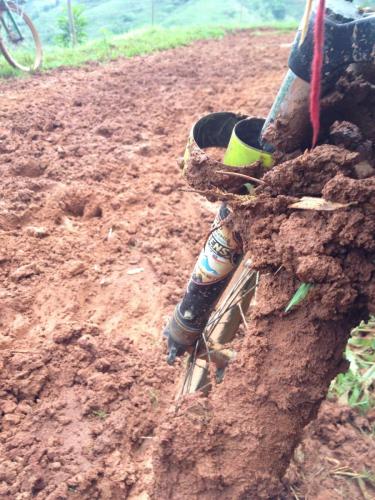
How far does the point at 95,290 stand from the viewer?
9.88ft

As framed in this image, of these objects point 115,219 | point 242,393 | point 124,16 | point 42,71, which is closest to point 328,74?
point 242,393

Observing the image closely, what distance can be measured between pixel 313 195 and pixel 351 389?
4.91ft

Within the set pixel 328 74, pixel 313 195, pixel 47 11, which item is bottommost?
pixel 47 11

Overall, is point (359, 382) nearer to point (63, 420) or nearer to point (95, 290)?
point (63, 420)

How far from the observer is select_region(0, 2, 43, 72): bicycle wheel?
7121 mm

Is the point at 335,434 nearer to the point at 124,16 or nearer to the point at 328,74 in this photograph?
the point at 328,74

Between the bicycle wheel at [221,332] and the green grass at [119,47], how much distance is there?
5902 mm

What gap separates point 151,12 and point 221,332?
21.5 m

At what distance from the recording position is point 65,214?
11.8 feet

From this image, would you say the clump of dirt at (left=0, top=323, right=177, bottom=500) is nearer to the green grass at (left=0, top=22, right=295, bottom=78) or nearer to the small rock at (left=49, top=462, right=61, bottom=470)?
the small rock at (left=49, top=462, right=61, bottom=470)

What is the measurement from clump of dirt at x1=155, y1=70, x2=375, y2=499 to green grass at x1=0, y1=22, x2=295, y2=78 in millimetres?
6472

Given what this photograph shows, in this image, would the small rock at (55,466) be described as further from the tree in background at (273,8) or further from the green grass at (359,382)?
the tree in background at (273,8)

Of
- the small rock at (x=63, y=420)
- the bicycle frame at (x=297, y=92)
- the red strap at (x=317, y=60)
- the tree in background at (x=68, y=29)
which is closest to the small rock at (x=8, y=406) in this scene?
the small rock at (x=63, y=420)

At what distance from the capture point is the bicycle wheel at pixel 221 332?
6.48 feet
